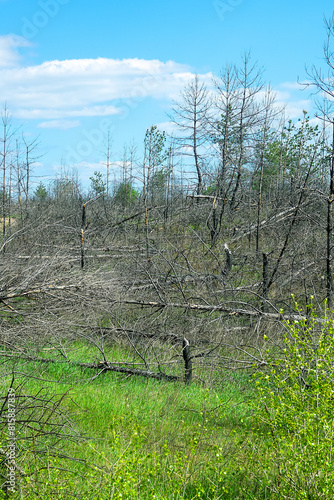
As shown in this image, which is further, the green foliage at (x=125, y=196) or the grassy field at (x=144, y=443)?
the green foliage at (x=125, y=196)

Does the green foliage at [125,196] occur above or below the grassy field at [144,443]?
above

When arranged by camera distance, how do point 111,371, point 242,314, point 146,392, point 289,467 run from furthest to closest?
point 242,314 < point 111,371 < point 146,392 < point 289,467

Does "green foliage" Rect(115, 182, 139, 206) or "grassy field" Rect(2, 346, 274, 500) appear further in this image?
"green foliage" Rect(115, 182, 139, 206)

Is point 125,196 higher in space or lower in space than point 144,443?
higher

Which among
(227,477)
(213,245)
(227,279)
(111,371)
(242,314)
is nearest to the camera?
(227,477)

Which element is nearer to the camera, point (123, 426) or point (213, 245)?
point (123, 426)

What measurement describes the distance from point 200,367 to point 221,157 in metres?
13.4

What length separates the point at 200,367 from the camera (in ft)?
20.8

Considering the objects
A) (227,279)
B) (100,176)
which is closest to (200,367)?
(227,279)

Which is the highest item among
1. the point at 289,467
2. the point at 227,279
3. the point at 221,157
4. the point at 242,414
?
the point at 221,157

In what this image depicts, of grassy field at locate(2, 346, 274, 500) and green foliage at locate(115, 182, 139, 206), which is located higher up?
green foliage at locate(115, 182, 139, 206)

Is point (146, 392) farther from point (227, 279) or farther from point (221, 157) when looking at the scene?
point (221, 157)

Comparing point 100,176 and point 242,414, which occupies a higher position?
point 100,176

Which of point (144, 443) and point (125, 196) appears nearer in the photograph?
point (144, 443)
